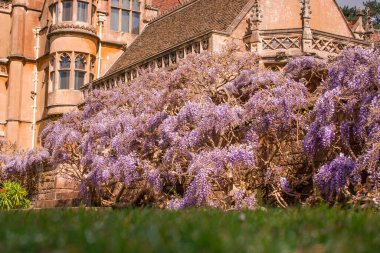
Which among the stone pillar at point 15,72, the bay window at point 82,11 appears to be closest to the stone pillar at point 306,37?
the bay window at point 82,11

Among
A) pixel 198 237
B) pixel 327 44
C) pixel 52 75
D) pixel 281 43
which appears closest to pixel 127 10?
pixel 52 75

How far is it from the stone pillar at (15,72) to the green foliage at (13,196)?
808 cm

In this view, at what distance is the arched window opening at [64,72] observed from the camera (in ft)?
94.9

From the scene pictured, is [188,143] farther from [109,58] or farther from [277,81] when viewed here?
[109,58]

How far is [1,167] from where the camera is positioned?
2672 cm

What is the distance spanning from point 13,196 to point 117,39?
36.2 ft

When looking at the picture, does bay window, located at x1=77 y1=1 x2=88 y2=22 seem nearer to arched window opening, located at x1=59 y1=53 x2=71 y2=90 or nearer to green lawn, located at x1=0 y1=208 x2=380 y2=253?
arched window opening, located at x1=59 y1=53 x2=71 y2=90

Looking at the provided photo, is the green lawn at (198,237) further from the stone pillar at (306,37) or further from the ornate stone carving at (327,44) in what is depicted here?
the ornate stone carving at (327,44)

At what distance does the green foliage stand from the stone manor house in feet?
16.0

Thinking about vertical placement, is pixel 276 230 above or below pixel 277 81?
below

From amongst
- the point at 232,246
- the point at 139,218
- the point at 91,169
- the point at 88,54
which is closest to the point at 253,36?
the point at 91,169

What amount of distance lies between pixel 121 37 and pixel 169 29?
5559 mm

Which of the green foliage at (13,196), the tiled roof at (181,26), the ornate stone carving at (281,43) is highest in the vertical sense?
the tiled roof at (181,26)

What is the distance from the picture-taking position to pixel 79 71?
29.2 metres
